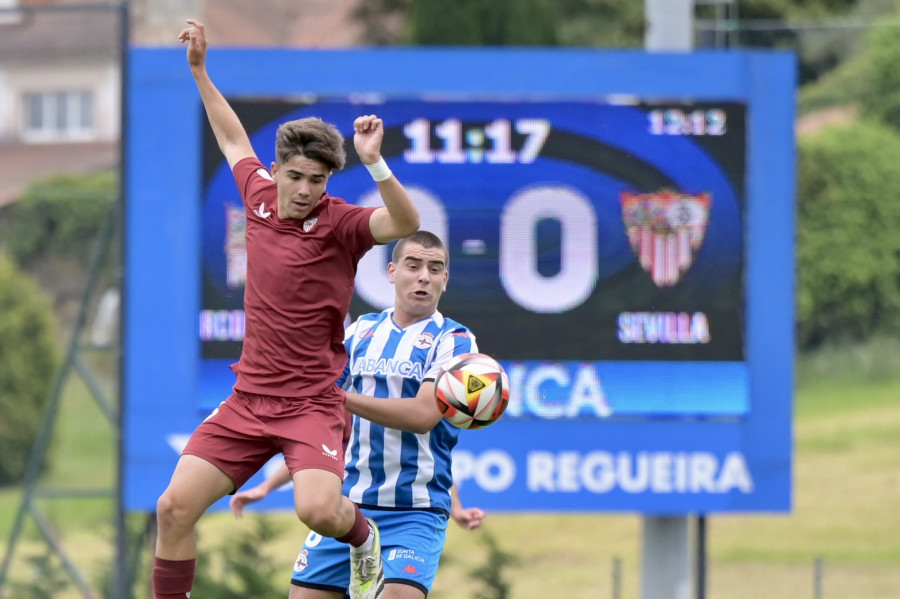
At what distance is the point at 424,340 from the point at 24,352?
41.1 ft

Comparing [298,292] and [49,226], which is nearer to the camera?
[298,292]

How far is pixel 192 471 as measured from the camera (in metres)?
4.76

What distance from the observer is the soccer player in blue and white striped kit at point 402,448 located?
5230 mm

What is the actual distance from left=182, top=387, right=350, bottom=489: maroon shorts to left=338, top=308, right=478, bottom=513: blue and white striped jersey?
1.43 feet

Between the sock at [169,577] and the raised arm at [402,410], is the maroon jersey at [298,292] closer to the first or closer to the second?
the raised arm at [402,410]

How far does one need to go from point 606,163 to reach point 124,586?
3.88m

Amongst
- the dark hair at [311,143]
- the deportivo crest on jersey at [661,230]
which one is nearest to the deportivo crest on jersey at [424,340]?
the dark hair at [311,143]

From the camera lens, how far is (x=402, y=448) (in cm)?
532

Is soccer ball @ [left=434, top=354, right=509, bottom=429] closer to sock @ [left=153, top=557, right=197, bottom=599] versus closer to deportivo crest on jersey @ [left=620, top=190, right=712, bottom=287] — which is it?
sock @ [left=153, top=557, right=197, bottom=599]

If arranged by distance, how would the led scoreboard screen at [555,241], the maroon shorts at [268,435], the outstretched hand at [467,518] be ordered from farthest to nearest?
the led scoreboard screen at [555,241]
the outstretched hand at [467,518]
the maroon shorts at [268,435]

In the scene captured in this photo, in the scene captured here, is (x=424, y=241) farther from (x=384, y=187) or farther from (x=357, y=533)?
(x=357, y=533)

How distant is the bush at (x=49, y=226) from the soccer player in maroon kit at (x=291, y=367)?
1199 cm

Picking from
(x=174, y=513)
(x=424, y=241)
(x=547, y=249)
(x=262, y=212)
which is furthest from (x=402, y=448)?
(x=547, y=249)

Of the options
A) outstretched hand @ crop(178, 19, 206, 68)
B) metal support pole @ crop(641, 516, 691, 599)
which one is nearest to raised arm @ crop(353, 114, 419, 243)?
outstretched hand @ crop(178, 19, 206, 68)
